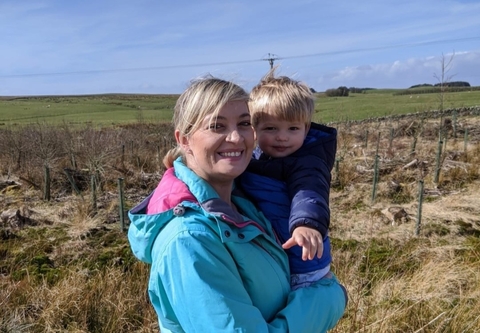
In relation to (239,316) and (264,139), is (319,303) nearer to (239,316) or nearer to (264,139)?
(239,316)

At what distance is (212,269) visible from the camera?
1.21 meters

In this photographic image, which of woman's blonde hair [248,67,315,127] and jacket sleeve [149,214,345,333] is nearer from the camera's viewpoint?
jacket sleeve [149,214,345,333]

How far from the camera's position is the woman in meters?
1.21

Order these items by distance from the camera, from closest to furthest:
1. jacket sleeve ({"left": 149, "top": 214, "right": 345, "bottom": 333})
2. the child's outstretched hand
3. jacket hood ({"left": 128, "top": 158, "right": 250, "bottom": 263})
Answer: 1. jacket sleeve ({"left": 149, "top": 214, "right": 345, "bottom": 333})
2. jacket hood ({"left": 128, "top": 158, "right": 250, "bottom": 263})
3. the child's outstretched hand

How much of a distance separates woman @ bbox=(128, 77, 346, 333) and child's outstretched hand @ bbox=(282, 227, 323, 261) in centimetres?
5

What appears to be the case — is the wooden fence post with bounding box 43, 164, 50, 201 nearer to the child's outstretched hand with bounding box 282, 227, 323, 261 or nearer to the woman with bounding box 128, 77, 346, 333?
the woman with bounding box 128, 77, 346, 333

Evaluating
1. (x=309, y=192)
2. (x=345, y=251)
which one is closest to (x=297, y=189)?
(x=309, y=192)

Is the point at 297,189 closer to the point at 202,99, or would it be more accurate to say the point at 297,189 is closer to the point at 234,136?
the point at 234,136

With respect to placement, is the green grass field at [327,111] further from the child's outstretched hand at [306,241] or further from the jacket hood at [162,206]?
the jacket hood at [162,206]

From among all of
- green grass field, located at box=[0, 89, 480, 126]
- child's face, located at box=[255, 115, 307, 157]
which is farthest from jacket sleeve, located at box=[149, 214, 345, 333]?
green grass field, located at box=[0, 89, 480, 126]

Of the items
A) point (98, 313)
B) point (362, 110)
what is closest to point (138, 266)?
point (98, 313)

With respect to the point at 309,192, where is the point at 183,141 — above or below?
above

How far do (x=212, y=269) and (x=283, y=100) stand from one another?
825 millimetres

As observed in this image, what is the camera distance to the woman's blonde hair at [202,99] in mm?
1371
